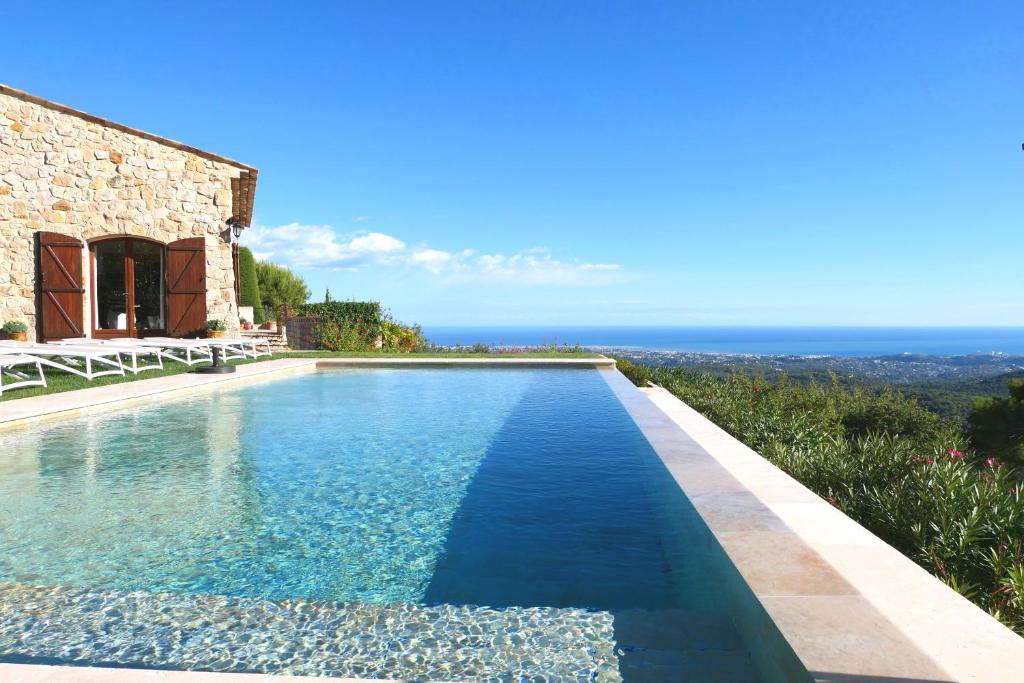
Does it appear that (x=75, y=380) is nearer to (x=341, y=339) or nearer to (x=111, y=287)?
(x=111, y=287)

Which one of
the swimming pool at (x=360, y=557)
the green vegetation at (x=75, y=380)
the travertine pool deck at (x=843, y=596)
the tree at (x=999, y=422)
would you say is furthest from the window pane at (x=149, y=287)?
the tree at (x=999, y=422)

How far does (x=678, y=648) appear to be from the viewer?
7.52ft

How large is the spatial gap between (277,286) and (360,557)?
93.1 feet

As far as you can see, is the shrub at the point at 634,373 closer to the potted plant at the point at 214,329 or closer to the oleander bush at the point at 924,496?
the oleander bush at the point at 924,496

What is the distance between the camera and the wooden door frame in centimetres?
1430

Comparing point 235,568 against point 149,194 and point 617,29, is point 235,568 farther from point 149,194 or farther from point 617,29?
point 617,29

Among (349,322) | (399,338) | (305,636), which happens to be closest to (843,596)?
(305,636)

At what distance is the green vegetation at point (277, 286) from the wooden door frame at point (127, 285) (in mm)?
12787

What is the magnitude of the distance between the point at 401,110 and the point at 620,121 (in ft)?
26.2

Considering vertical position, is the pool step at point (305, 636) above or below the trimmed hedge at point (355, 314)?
below

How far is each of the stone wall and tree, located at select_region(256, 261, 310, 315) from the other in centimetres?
1277

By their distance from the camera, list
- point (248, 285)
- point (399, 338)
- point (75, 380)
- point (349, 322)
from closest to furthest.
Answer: point (75, 380) < point (349, 322) < point (399, 338) < point (248, 285)

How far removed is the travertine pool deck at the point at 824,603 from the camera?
169cm

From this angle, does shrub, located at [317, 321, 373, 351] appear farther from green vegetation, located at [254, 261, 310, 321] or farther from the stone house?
green vegetation, located at [254, 261, 310, 321]
